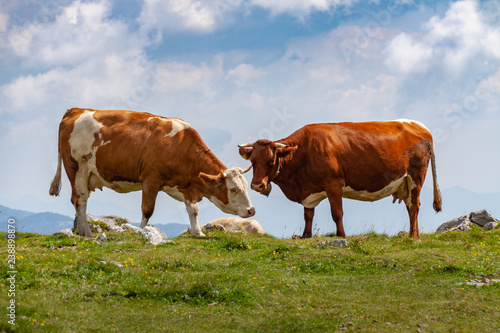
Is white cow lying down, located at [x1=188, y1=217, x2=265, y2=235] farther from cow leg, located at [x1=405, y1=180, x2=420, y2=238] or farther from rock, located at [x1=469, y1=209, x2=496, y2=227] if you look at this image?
rock, located at [x1=469, y1=209, x2=496, y2=227]

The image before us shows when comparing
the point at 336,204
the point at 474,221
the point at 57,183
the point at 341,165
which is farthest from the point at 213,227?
the point at 474,221

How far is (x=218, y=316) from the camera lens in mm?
10953

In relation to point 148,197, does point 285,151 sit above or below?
above

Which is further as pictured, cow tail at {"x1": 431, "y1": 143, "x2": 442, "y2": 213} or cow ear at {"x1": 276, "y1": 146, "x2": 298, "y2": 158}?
cow tail at {"x1": 431, "y1": 143, "x2": 442, "y2": 213}

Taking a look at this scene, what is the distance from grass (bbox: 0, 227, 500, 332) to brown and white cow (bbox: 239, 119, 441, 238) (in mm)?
3116

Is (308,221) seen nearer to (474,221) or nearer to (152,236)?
(152,236)

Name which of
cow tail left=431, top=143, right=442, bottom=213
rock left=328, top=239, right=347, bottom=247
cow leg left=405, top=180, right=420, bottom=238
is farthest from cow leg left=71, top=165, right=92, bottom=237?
cow tail left=431, top=143, right=442, bottom=213

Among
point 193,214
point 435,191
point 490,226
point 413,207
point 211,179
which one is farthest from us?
point 490,226

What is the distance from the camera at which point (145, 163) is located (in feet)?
62.8

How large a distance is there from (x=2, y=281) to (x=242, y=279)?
4.97 meters

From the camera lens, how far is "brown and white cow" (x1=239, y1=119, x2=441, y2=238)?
19.4 meters

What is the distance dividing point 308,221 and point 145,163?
234 inches

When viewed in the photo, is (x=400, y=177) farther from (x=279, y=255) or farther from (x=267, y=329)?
(x=267, y=329)

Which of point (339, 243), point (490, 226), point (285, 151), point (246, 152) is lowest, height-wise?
point (339, 243)
